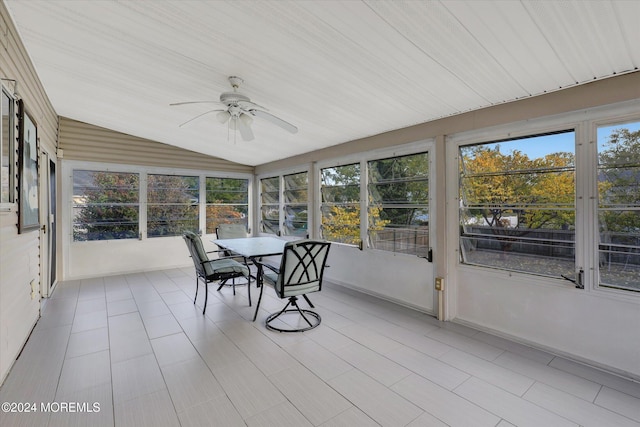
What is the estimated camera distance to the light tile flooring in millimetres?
1853

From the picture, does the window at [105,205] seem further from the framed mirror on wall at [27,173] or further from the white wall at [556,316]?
the white wall at [556,316]

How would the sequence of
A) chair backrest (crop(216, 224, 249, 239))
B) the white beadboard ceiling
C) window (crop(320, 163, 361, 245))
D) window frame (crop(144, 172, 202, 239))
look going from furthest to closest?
window frame (crop(144, 172, 202, 239)) < chair backrest (crop(216, 224, 249, 239)) < window (crop(320, 163, 361, 245)) < the white beadboard ceiling

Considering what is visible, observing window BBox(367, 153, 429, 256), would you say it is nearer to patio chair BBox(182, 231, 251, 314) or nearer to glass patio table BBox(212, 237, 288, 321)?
glass patio table BBox(212, 237, 288, 321)

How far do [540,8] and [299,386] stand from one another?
2.83 metres

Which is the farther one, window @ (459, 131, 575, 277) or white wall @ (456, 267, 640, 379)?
window @ (459, 131, 575, 277)

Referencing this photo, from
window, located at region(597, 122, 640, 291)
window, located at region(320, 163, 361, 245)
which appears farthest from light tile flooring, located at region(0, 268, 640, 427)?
window, located at region(320, 163, 361, 245)

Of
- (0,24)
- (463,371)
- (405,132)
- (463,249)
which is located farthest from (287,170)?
(463,371)

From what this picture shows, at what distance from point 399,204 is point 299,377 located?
8.26 feet

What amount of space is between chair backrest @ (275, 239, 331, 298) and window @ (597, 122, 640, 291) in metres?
2.40

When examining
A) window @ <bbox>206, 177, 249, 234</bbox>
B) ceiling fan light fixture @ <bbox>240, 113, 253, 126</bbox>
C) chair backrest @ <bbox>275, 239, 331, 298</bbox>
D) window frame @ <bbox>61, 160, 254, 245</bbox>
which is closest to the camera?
chair backrest @ <bbox>275, 239, 331, 298</bbox>

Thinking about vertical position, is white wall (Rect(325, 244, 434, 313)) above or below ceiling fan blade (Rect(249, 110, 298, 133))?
below

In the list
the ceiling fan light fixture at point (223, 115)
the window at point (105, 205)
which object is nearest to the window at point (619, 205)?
the ceiling fan light fixture at point (223, 115)

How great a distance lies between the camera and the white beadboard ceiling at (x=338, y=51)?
5.76 ft

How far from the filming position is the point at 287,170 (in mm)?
6121
